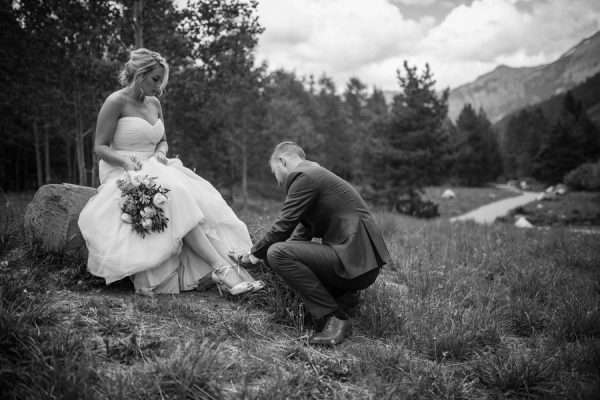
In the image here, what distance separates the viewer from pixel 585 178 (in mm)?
35719

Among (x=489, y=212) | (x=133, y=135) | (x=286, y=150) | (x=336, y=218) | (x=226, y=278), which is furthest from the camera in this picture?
(x=489, y=212)

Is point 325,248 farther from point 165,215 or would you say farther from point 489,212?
point 489,212

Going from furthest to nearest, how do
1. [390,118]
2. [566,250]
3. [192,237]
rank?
1. [390,118]
2. [566,250]
3. [192,237]

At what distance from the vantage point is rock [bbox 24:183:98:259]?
14.0 feet

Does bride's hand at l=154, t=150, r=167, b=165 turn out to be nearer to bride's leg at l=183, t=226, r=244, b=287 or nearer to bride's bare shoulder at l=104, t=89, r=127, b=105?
bride's bare shoulder at l=104, t=89, r=127, b=105

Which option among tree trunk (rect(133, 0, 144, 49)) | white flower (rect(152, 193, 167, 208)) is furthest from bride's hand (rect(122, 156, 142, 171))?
tree trunk (rect(133, 0, 144, 49))

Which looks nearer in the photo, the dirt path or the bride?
the bride

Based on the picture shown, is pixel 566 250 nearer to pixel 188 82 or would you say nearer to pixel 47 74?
pixel 188 82

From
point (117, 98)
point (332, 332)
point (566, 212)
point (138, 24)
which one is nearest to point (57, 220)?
point (117, 98)

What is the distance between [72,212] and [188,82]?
9.59 m

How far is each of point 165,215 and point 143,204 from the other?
0.25 meters

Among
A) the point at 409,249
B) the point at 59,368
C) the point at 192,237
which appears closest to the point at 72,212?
the point at 192,237

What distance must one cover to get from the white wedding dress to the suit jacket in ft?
3.15

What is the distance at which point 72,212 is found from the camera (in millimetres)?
4289
